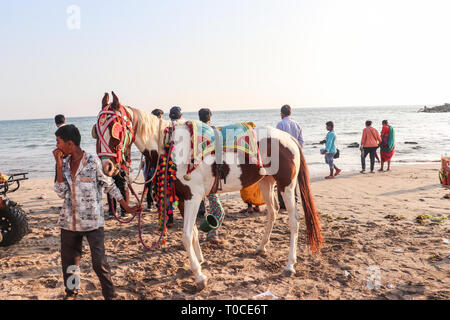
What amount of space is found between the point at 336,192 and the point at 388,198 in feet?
4.61

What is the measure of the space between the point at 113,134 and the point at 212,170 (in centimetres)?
128

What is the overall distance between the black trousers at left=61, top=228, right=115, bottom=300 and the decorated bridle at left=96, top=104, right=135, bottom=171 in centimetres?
84

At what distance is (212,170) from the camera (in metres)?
3.90

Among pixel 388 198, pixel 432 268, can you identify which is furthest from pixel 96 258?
pixel 388 198

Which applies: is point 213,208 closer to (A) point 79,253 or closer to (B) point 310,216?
(B) point 310,216

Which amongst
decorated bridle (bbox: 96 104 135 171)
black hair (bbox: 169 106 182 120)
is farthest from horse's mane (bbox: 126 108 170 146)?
black hair (bbox: 169 106 182 120)

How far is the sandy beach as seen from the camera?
3697 mm

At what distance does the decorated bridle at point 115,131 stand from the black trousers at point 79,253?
84 centimetres

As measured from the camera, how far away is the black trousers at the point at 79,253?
10.3 feet

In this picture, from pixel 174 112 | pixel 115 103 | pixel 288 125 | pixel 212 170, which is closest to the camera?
pixel 115 103

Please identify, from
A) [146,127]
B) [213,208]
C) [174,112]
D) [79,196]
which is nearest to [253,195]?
[213,208]

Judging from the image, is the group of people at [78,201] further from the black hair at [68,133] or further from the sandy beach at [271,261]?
the sandy beach at [271,261]

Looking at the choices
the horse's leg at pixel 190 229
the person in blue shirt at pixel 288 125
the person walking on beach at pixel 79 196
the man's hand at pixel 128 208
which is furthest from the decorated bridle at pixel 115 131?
the person in blue shirt at pixel 288 125

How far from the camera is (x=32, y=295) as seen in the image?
144 inches
